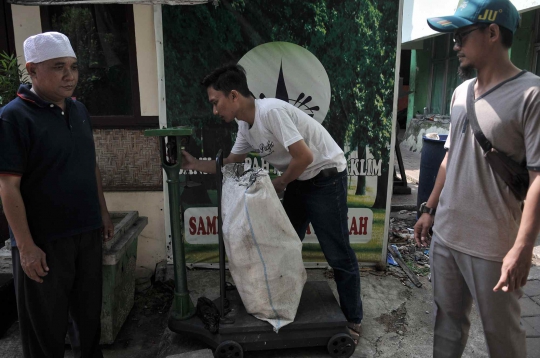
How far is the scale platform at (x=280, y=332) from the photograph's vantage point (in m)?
2.54

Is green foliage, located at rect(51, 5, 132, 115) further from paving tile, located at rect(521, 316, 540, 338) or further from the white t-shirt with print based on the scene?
paving tile, located at rect(521, 316, 540, 338)

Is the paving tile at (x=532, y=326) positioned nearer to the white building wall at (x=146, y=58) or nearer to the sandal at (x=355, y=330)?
the sandal at (x=355, y=330)

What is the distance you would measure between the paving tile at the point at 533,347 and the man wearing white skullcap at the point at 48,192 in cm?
281

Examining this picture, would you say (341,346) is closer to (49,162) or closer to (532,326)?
(532,326)

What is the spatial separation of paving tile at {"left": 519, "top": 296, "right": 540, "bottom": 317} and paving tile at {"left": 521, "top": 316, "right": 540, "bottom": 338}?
0.07 meters

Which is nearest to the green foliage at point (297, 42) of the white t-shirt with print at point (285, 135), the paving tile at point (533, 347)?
the white t-shirt with print at point (285, 135)

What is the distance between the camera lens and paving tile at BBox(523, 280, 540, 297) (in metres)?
3.52

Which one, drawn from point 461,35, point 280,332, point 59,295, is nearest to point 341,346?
point 280,332

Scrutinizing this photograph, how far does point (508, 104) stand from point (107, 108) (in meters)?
3.06

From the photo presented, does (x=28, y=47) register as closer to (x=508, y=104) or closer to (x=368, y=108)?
(x=508, y=104)

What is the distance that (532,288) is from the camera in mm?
3604

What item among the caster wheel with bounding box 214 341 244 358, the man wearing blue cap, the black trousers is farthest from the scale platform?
the man wearing blue cap

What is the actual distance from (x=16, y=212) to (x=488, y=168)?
2.15 m

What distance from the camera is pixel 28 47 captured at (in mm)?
2061
